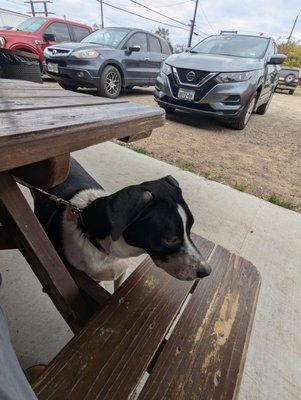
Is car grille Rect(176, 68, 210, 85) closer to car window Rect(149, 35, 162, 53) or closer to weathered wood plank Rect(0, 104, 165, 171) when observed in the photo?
car window Rect(149, 35, 162, 53)

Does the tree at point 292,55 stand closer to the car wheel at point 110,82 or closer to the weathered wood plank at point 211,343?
the car wheel at point 110,82

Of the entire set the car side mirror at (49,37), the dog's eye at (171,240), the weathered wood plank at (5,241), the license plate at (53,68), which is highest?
the dog's eye at (171,240)

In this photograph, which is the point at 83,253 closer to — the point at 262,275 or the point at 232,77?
the point at 262,275

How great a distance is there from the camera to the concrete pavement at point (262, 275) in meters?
1.64

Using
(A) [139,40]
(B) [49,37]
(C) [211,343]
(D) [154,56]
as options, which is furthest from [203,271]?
(B) [49,37]

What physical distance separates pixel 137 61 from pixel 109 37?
0.98 m

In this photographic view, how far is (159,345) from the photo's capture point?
1.04 metres

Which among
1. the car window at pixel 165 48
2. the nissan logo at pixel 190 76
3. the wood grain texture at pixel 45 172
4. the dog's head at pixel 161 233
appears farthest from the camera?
the car window at pixel 165 48

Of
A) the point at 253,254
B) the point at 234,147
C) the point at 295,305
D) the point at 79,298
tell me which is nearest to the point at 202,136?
the point at 234,147

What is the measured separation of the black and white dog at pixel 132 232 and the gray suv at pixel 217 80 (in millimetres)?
4646

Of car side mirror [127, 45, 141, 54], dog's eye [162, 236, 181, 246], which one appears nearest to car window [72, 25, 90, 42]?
car side mirror [127, 45, 141, 54]

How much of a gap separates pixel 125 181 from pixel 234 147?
2.84 metres

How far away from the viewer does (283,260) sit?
2.55 metres

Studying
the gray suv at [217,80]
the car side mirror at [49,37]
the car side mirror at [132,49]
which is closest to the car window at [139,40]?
the car side mirror at [132,49]
